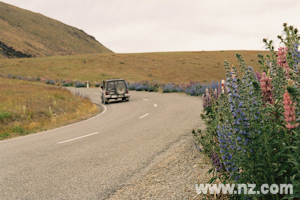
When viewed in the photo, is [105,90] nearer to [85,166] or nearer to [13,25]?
[85,166]

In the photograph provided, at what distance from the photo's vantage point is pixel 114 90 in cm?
2280

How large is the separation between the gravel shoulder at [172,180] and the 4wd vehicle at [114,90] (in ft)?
52.9

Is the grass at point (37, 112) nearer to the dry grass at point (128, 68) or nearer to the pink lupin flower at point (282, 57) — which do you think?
the pink lupin flower at point (282, 57)

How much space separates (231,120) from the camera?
3176 mm

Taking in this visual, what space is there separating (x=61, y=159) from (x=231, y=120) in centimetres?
540

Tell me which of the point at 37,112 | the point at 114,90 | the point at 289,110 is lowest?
the point at 37,112

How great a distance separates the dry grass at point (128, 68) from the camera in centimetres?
5172

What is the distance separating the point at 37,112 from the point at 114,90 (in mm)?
7101

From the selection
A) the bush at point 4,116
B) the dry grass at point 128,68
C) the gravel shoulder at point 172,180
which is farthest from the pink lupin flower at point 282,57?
the dry grass at point 128,68

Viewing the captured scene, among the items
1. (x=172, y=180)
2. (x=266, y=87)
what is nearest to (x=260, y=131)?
(x=266, y=87)

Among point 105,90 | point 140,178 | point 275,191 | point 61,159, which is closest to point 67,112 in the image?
point 105,90

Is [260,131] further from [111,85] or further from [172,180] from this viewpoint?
[111,85]

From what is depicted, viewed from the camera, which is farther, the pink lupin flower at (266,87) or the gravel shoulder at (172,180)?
the gravel shoulder at (172,180)

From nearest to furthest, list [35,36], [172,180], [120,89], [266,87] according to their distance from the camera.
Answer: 1. [266,87]
2. [172,180]
3. [120,89]
4. [35,36]
